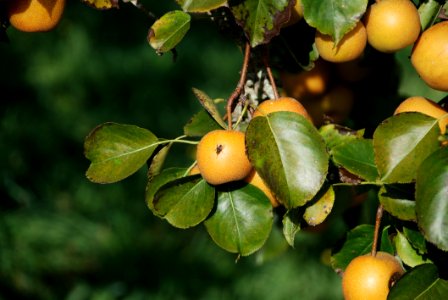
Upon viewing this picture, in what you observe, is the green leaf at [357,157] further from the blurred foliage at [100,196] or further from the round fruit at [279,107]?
the blurred foliage at [100,196]

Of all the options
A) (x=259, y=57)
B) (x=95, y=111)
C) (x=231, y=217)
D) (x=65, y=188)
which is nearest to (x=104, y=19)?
(x=95, y=111)

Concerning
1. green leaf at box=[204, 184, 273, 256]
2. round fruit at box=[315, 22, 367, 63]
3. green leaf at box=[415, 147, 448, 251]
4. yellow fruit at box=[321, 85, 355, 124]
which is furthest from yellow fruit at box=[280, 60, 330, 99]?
green leaf at box=[415, 147, 448, 251]

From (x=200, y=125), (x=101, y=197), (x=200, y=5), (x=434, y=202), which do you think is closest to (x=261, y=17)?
(x=200, y=5)

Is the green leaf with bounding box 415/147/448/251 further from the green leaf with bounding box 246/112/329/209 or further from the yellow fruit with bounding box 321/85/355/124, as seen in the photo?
the yellow fruit with bounding box 321/85/355/124

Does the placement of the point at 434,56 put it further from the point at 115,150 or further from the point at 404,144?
the point at 115,150

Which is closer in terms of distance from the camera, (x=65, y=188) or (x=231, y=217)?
(x=231, y=217)

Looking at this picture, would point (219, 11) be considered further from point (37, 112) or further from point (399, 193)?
point (37, 112)
